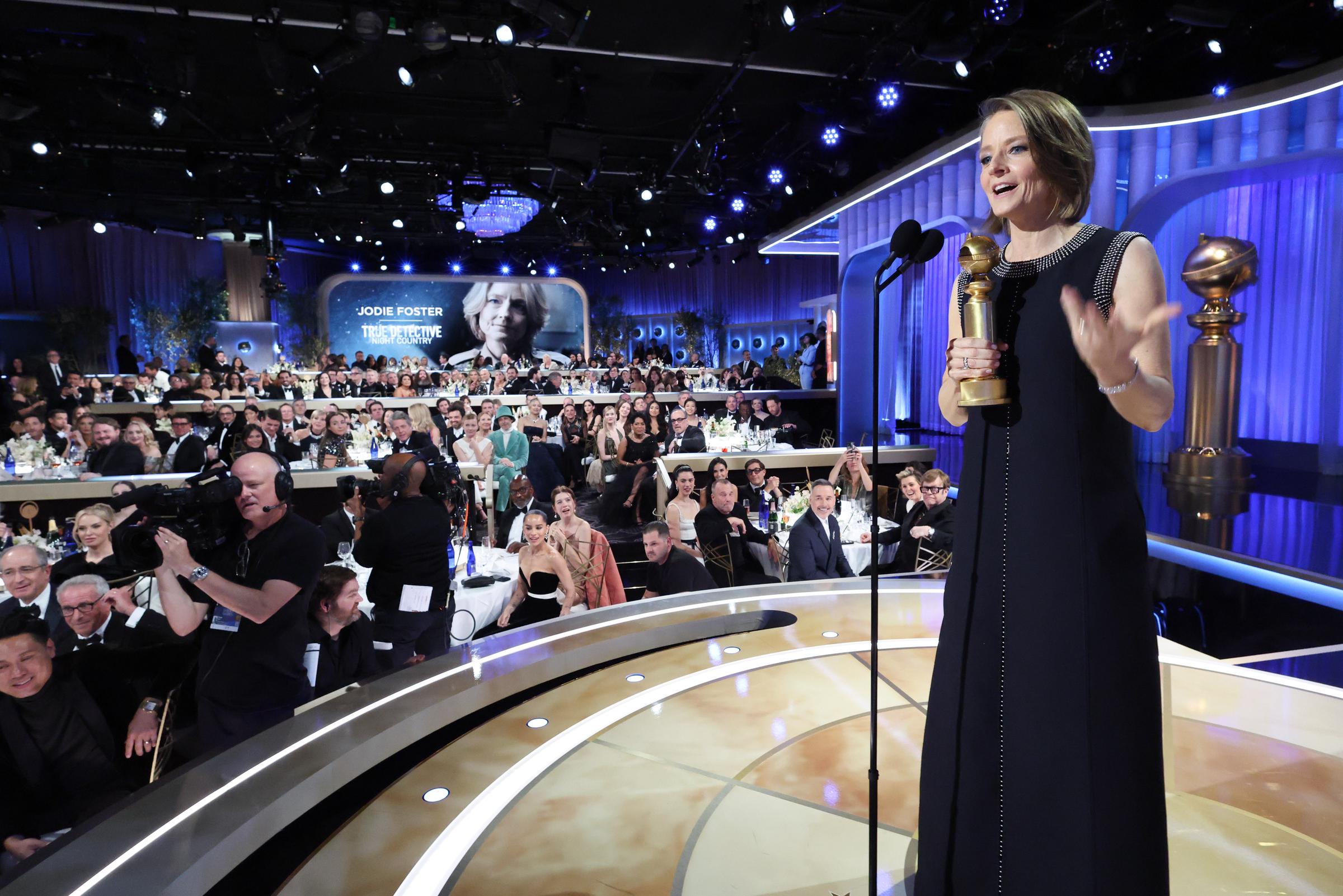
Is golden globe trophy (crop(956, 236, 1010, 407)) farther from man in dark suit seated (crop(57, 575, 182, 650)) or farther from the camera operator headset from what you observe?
man in dark suit seated (crop(57, 575, 182, 650))

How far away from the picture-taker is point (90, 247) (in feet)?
52.0

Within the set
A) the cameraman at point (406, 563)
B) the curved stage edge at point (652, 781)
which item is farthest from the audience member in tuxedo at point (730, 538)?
the curved stage edge at point (652, 781)

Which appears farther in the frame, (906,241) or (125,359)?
(125,359)

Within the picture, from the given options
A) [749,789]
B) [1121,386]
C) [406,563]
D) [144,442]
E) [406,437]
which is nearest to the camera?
[1121,386]

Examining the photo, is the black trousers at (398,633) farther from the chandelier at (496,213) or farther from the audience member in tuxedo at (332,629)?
Answer: the chandelier at (496,213)

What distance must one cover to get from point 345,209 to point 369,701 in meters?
16.6

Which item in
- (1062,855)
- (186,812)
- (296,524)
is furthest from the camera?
(296,524)

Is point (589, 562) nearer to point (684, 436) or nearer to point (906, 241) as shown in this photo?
point (906, 241)

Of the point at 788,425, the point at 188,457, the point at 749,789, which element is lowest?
the point at 749,789

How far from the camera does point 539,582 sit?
4.61 meters

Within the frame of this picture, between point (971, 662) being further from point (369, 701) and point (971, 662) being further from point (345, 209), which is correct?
point (345, 209)

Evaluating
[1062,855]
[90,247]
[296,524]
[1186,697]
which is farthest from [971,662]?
[90,247]

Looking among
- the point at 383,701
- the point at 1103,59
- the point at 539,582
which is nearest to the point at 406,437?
the point at 539,582

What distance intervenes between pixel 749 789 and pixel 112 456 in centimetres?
776
